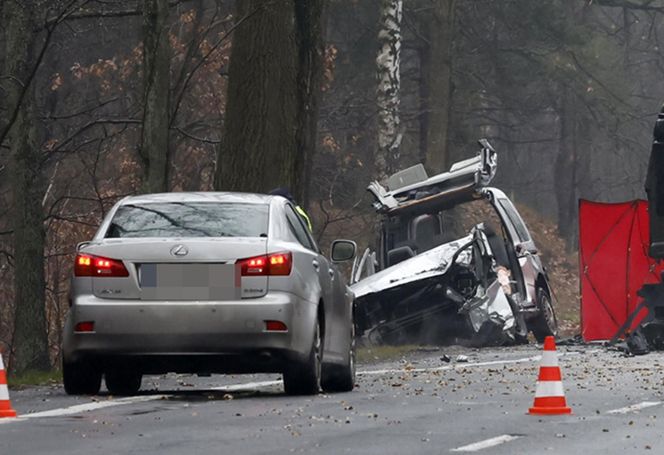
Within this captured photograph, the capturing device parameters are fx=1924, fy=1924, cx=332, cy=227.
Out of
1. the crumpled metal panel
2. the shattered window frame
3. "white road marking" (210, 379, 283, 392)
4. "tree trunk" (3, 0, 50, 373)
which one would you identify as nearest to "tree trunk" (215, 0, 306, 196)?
"tree trunk" (3, 0, 50, 373)

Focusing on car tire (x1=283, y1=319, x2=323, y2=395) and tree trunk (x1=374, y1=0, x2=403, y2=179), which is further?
tree trunk (x1=374, y1=0, x2=403, y2=179)

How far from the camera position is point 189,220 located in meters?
13.7

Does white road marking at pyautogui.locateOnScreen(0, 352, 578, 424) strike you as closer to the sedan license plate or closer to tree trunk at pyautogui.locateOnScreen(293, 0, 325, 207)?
the sedan license plate

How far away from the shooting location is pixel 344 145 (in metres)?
43.3

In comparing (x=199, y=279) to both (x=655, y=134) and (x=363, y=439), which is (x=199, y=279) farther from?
(x=655, y=134)

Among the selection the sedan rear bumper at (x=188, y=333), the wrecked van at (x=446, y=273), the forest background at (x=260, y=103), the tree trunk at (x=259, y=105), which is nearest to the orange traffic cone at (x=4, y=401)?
the sedan rear bumper at (x=188, y=333)

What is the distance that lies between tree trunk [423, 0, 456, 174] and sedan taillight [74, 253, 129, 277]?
89.0 feet

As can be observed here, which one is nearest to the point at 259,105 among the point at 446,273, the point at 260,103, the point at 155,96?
the point at 260,103

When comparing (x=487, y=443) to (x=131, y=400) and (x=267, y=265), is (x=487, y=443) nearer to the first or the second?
(x=267, y=265)

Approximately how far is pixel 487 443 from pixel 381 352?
13.2 m

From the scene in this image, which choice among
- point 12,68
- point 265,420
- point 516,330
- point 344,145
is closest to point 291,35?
point 12,68

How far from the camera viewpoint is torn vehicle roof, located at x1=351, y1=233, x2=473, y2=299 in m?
24.2

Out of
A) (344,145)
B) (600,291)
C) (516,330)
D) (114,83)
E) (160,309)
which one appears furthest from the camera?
(344,145)

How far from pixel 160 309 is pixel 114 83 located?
24.8 m
